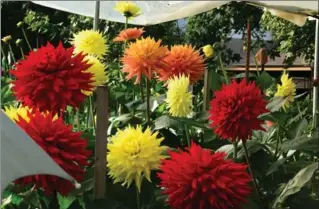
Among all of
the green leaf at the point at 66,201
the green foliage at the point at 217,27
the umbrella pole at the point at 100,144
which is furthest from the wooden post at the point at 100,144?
the green foliage at the point at 217,27

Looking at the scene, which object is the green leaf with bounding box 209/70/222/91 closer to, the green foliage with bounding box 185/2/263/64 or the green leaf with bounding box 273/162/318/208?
the green leaf with bounding box 273/162/318/208

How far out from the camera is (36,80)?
110 cm

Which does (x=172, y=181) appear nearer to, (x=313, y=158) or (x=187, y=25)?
(x=313, y=158)

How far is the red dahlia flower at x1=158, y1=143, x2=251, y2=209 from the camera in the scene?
92 cm

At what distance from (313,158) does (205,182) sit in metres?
0.56

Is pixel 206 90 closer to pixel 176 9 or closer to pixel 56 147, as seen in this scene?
pixel 176 9

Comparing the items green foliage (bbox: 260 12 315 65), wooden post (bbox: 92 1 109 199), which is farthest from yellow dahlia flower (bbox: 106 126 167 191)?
green foliage (bbox: 260 12 315 65)

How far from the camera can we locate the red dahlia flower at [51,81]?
43.0 inches

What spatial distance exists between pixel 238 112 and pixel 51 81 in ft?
1.10

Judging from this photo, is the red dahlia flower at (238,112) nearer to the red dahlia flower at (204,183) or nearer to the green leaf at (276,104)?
the red dahlia flower at (204,183)

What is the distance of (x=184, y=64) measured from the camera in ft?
5.21

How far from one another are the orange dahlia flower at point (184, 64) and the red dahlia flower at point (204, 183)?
0.62m

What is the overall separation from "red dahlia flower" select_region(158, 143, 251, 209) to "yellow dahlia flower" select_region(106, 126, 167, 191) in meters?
0.08

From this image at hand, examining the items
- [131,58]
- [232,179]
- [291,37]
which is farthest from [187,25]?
[232,179]
